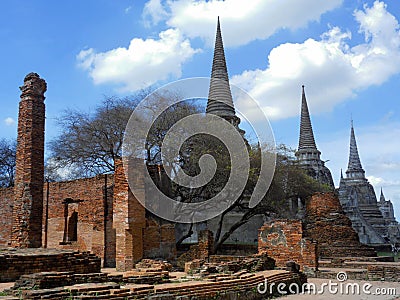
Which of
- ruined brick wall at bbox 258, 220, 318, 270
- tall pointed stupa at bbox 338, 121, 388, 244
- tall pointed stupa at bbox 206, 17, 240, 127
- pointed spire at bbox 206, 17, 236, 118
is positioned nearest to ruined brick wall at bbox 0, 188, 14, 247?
ruined brick wall at bbox 258, 220, 318, 270

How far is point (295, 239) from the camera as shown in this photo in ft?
48.7

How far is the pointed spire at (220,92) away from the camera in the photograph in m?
30.9

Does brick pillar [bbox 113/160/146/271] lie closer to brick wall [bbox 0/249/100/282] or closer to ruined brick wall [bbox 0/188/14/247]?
brick wall [bbox 0/249/100/282]

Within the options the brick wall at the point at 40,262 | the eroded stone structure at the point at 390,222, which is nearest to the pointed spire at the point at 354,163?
the eroded stone structure at the point at 390,222

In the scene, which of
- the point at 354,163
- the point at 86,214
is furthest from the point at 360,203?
the point at 86,214

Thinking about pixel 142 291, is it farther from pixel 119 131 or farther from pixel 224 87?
pixel 224 87

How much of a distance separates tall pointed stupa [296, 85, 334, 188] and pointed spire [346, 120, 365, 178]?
6.80 meters

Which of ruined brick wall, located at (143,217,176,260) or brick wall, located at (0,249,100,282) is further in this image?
ruined brick wall, located at (143,217,176,260)

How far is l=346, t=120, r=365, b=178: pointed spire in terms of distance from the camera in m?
50.8

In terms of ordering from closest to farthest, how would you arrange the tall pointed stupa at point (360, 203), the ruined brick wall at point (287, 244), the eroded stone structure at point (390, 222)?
the ruined brick wall at point (287, 244) → the tall pointed stupa at point (360, 203) → the eroded stone structure at point (390, 222)

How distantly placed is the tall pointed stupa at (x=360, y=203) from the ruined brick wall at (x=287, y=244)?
21.4 m

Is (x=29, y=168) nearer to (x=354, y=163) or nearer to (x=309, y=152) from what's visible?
(x=309, y=152)

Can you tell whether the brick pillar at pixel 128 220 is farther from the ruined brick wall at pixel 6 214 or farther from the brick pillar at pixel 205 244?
the ruined brick wall at pixel 6 214

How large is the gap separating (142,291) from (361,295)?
516 centimetres
